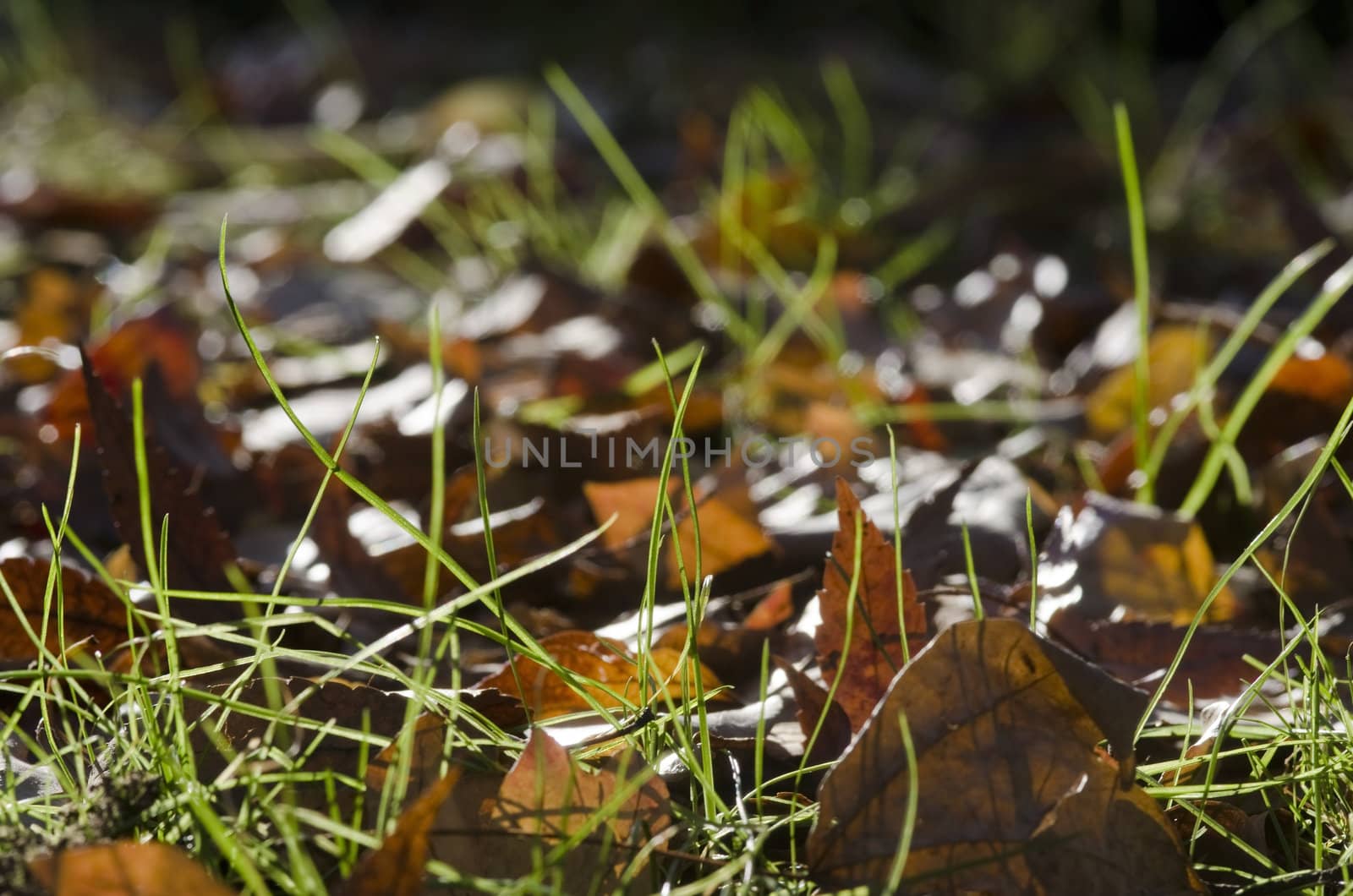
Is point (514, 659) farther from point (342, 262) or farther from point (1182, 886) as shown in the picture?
point (342, 262)

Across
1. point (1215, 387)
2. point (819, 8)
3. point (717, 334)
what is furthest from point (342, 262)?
point (819, 8)

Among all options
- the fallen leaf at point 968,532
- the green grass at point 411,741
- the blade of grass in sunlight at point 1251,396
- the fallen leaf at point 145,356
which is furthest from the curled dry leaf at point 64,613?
the blade of grass in sunlight at point 1251,396

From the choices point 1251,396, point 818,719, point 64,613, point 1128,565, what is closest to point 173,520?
point 64,613

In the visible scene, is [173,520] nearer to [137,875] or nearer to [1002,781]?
[137,875]

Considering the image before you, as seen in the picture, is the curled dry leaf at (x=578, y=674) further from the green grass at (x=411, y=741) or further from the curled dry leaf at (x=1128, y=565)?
the curled dry leaf at (x=1128, y=565)

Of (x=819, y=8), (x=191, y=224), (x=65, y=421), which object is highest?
(x=65, y=421)
